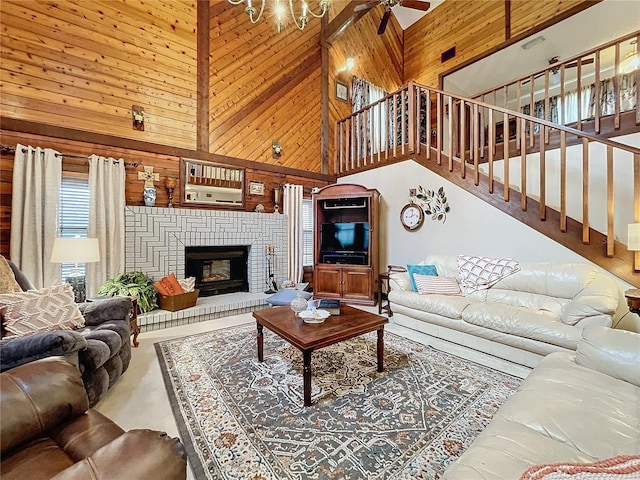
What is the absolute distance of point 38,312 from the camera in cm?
200

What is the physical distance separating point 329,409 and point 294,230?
3752 millimetres

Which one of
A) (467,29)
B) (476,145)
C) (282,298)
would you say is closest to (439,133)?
(476,145)

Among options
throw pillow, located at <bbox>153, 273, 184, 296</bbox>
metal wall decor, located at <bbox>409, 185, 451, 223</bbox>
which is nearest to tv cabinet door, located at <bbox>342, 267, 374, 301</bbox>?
metal wall decor, located at <bbox>409, 185, 451, 223</bbox>

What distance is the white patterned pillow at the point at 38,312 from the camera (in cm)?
190

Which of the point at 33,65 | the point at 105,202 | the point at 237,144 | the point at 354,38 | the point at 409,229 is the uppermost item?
the point at 354,38

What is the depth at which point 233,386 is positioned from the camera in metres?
2.18

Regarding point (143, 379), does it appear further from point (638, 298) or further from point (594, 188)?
point (594, 188)

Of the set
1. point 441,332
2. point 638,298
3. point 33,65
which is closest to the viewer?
point 638,298

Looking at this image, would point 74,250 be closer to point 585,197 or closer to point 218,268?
point 218,268

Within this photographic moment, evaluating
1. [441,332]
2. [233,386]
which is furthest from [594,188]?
[233,386]

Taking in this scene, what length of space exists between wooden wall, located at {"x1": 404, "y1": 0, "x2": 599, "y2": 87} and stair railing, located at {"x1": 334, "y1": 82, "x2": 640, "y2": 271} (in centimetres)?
95

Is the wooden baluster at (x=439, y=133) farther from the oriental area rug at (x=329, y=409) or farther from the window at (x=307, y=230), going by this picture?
the oriental area rug at (x=329, y=409)

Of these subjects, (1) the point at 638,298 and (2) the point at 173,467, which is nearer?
(2) the point at 173,467

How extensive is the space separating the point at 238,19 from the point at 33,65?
302cm
